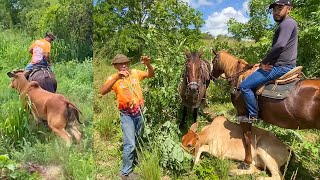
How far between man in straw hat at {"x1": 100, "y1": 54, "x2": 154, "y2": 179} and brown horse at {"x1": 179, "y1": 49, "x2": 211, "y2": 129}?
1.48 metres

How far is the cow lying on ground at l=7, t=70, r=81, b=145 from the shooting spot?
10.3 feet

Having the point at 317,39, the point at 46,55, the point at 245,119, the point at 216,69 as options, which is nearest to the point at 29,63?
the point at 46,55

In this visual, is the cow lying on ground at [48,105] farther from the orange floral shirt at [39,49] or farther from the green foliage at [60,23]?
the green foliage at [60,23]

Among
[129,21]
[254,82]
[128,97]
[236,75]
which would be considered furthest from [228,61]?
[129,21]

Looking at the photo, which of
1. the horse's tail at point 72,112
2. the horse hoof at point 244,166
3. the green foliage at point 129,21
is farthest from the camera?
the green foliage at point 129,21

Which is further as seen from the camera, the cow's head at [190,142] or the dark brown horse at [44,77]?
the cow's head at [190,142]

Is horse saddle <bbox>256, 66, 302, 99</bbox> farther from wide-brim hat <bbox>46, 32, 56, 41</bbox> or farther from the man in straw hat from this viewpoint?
A: wide-brim hat <bbox>46, 32, 56, 41</bbox>

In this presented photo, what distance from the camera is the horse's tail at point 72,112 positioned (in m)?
3.23

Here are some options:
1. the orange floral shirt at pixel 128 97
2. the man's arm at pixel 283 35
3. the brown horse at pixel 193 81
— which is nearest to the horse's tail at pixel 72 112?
the orange floral shirt at pixel 128 97

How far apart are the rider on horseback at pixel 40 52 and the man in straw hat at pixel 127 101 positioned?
4.26 ft

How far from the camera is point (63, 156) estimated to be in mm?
3318

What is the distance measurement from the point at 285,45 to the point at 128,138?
2474mm

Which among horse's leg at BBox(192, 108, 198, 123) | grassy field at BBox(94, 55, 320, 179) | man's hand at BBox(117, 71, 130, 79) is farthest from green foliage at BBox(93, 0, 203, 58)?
man's hand at BBox(117, 71, 130, 79)

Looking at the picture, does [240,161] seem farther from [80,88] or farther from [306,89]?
[80,88]
